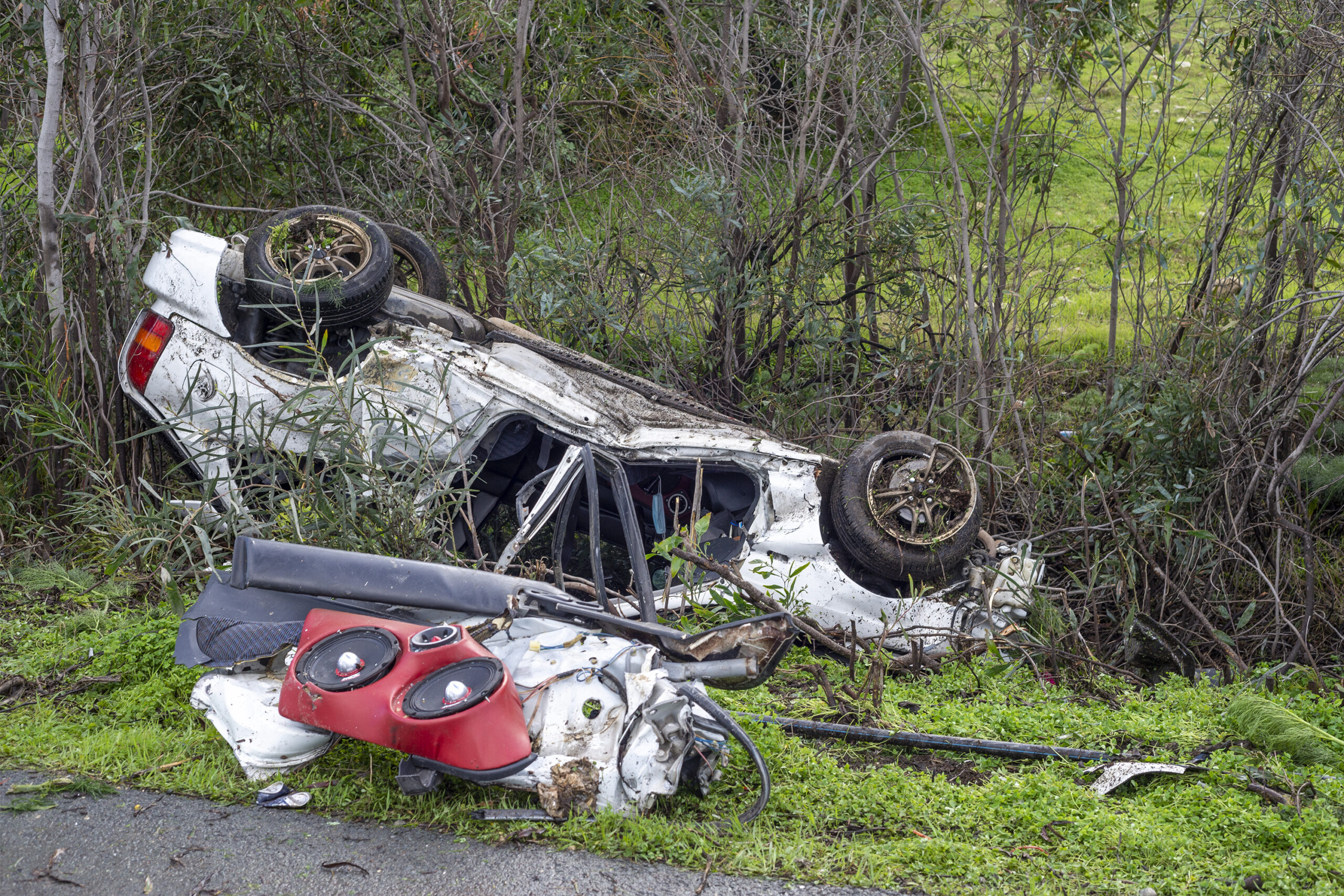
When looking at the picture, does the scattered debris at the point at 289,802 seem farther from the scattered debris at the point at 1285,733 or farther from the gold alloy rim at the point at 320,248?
the scattered debris at the point at 1285,733

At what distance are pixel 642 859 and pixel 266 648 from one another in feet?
5.40

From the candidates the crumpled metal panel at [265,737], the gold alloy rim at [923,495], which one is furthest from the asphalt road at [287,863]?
the gold alloy rim at [923,495]

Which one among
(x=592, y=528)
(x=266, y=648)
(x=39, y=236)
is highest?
(x=39, y=236)

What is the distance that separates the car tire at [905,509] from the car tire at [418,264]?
9.86 ft

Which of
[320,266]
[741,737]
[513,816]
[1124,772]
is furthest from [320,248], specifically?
[1124,772]

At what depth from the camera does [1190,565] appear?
5.38 meters

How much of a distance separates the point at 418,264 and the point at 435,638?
12.3ft

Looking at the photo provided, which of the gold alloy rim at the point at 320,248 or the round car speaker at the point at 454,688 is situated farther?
the gold alloy rim at the point at 320,248

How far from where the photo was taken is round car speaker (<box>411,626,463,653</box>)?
321 centimetres

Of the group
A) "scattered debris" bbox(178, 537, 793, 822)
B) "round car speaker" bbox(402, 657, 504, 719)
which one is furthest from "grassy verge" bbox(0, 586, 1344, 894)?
"round car speaker" bbox(402, 657, 504, 719)

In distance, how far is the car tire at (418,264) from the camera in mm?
6406

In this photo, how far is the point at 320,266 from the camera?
16.8ft

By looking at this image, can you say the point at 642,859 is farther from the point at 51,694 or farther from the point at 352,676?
the point at 51,694

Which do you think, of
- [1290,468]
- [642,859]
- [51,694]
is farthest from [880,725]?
[51,694]
